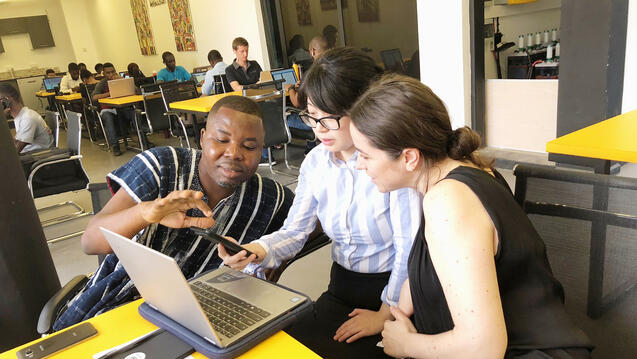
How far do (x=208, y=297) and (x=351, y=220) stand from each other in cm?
51

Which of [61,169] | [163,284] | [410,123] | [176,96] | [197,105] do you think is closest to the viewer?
[163,284]

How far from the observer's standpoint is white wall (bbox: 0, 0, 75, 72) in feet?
40.7

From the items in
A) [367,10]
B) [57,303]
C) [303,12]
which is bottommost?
[57,303]

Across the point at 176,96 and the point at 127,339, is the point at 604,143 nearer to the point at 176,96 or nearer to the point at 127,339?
the point at 127,339

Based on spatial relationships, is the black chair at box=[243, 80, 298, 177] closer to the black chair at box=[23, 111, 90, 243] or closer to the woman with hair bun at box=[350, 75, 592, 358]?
the black chair at box=[23, 111, 90, 243]

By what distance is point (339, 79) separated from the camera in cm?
130

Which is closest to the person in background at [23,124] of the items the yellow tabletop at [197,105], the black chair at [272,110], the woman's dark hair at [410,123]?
the yellow tabletop at [197,105]

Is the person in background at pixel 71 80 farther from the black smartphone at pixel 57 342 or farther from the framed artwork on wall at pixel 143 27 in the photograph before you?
the black smartphone at pixel 57 342

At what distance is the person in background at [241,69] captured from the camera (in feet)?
18.8

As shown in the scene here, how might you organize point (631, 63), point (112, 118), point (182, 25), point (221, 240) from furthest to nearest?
1. point (182, 25)
2. point (112, 118)
3. point (631, 63)
4. point (221, 240)

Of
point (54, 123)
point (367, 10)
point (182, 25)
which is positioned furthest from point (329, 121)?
point (182, 25)

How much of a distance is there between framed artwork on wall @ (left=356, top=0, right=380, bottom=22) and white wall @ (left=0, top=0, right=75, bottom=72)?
1072 cm

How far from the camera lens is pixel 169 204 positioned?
1173 mm

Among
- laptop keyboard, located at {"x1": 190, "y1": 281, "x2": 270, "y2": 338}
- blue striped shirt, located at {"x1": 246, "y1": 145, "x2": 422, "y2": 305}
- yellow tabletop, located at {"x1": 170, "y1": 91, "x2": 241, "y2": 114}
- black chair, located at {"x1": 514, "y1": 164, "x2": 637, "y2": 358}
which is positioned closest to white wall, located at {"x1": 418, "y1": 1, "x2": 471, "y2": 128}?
yellow tabletop, located at {"x1": 170, "y1": 91, "x2": 241, "y2": 114}
